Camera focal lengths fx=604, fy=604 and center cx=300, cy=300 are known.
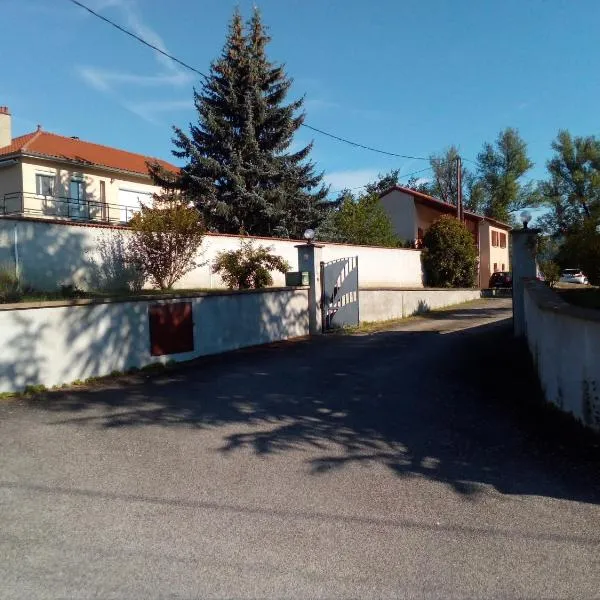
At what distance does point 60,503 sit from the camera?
463 centimetres

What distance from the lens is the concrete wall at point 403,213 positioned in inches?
1660

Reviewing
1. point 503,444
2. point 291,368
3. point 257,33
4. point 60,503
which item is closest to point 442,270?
point 257,33

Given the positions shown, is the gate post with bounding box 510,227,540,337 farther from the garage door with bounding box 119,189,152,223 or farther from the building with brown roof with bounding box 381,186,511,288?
the building with brown roof with bounding box 381,186,511,288

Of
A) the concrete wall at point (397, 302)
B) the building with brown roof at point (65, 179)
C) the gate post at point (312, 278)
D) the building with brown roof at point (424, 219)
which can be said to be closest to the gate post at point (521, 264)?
the gate post at point (312, 278)

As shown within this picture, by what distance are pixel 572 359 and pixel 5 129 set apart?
3326 cm

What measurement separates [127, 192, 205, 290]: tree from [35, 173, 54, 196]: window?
668 inches

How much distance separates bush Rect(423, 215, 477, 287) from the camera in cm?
3139

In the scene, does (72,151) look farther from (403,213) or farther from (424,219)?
(424,219)

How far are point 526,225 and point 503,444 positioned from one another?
9.08 m

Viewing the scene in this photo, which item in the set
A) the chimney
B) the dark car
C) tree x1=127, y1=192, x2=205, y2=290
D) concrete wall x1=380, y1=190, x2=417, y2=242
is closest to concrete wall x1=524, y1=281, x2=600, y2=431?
tree x1=127, y1=192, x2=205, y2=290

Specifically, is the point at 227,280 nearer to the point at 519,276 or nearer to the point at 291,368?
the point at 291,368

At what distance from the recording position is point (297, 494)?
15.8 ft

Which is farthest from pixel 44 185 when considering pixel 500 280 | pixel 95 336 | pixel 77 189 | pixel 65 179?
pixel 500 280

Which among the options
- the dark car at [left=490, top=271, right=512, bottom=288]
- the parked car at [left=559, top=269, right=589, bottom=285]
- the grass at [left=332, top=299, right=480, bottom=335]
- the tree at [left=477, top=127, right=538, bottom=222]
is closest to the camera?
the parked car at [left=559, top=269, right=589, bottom=285]
